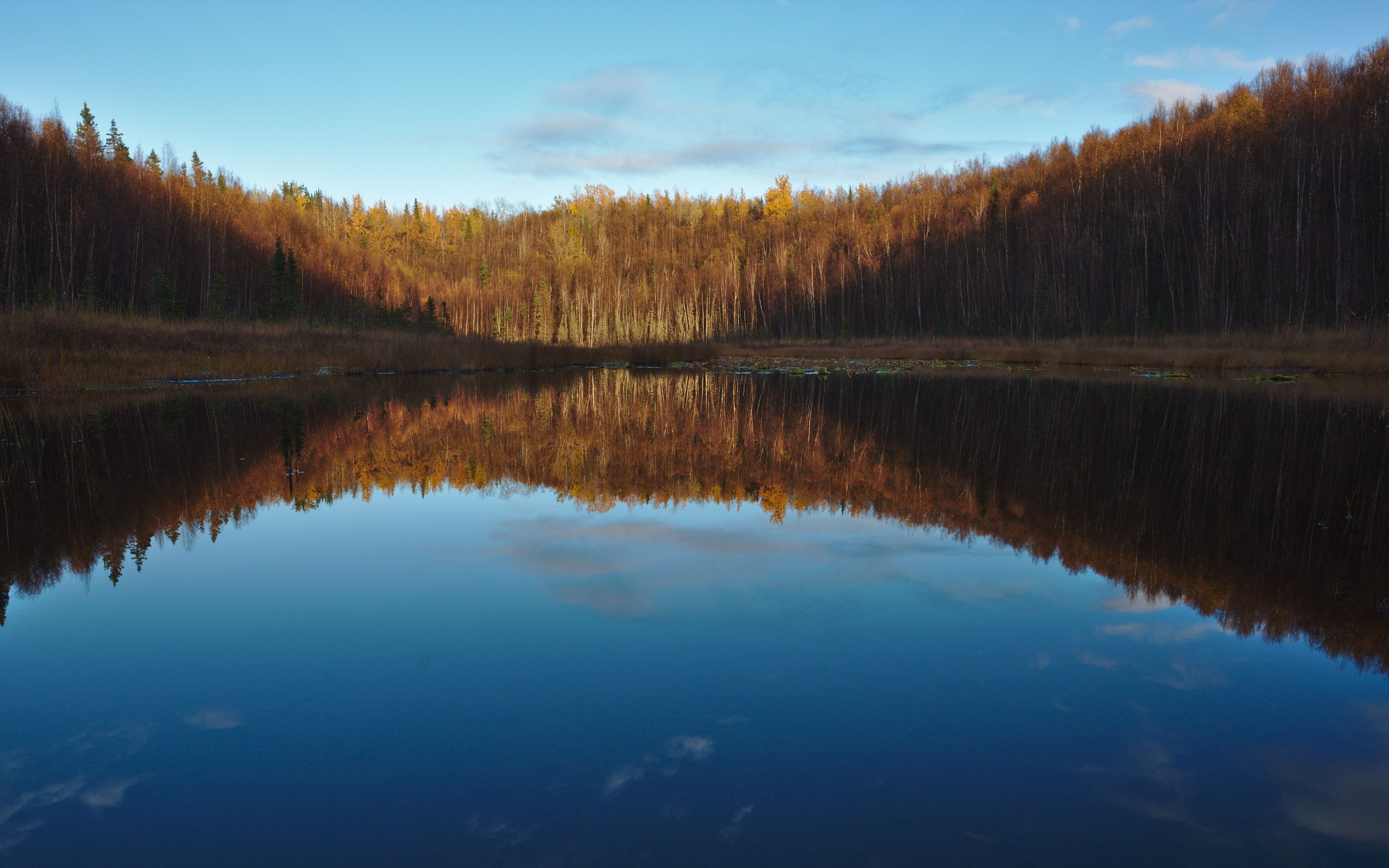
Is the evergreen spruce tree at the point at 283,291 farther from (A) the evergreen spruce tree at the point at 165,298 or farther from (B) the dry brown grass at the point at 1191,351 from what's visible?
(B) the dry brown grass at the point at 1191,351

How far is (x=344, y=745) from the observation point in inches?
107

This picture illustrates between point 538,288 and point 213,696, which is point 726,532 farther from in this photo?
point 538,288

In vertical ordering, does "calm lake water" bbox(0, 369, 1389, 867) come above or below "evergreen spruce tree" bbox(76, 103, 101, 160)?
below

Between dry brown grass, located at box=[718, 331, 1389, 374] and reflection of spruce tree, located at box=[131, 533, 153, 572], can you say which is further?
dry brown grass, located at box=[718, 331, 1389, 374]

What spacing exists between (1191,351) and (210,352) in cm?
3368

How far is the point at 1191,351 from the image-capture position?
88.0ft

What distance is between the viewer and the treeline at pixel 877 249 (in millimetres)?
A: 33094

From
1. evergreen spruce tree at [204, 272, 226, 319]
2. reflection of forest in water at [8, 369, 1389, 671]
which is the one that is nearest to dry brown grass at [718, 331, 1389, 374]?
reflection of forest in water at [8, 369, 1389, 671]

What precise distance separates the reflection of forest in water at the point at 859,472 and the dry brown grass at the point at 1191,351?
9553 millimetres

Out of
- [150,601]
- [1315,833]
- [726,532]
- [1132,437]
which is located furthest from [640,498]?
[1132,437]

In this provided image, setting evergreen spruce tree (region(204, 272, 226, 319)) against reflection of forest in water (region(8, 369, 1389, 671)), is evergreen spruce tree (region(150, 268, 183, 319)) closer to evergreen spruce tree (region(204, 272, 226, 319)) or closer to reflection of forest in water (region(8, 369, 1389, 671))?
evergreen spruce tree (region(204, 272, 226, 319))

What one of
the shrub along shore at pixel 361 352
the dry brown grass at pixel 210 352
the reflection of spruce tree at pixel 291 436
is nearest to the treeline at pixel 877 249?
the shrub along shore at pixel 361 352

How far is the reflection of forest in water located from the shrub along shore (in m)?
4.64

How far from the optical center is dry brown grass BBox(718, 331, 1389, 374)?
75.1 feet
